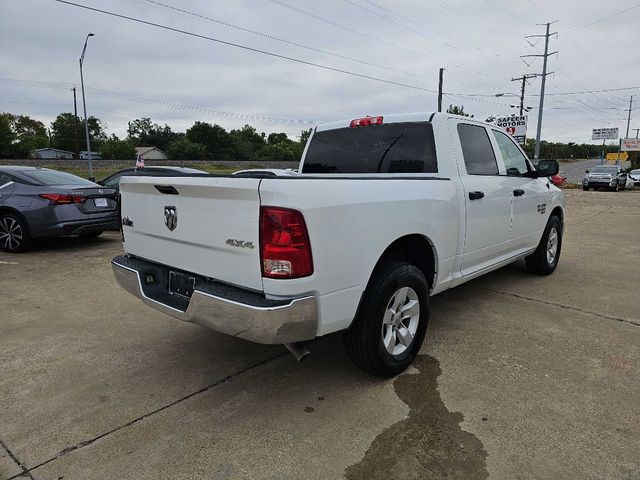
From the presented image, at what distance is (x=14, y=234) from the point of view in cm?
712

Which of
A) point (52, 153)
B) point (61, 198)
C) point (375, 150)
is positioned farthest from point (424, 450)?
point (52, 153)

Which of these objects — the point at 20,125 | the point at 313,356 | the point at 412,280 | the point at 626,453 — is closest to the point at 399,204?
the point at 412,280

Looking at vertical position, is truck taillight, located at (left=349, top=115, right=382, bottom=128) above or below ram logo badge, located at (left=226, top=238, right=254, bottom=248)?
above

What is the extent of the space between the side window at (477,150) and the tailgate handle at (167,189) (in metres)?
2.38

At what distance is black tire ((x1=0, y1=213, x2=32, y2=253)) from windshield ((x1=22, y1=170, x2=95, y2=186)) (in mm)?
682

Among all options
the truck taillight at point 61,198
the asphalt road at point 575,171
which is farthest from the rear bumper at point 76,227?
the asphalt road at point 575,171

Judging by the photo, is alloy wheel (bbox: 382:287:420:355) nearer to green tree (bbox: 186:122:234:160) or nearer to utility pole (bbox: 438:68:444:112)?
utility pole (bbox: 438:68:444:112)

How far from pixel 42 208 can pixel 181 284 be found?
528 cm

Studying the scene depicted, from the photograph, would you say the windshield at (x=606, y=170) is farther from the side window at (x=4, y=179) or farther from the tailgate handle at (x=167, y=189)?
the tailgate handle at (x=167, y=189)

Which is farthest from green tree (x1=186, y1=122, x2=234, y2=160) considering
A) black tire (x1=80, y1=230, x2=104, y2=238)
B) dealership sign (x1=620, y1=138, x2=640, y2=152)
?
black tire (x1=80, y1=230, x2=104, y2=238)

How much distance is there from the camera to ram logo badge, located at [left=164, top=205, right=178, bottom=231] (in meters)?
2.89

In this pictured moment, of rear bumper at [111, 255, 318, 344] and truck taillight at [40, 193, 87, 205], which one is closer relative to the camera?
rear bumper at [111, 255, 318, 344]

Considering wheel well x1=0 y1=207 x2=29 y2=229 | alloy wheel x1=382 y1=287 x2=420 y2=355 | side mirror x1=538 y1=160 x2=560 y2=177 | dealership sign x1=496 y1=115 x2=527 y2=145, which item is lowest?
alloy wheel x1=382 y1=287 x2=420 y2=355

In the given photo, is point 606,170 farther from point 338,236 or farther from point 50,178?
point 338,236
